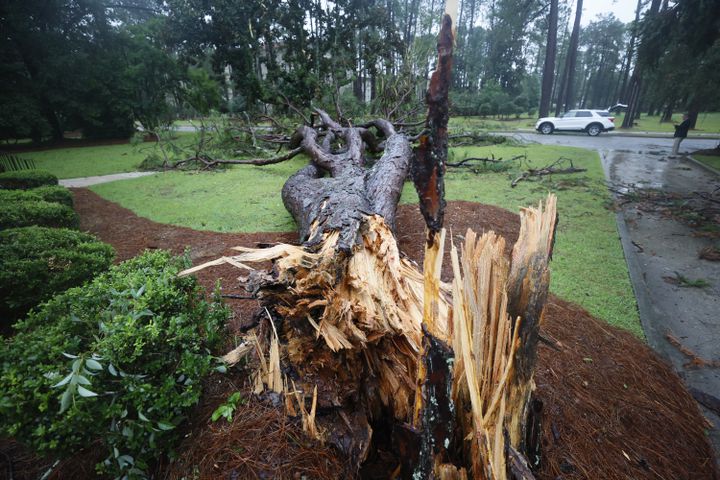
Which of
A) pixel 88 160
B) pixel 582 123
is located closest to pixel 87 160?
pixel 88 160

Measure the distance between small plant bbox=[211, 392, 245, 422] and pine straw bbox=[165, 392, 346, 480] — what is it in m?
0.03

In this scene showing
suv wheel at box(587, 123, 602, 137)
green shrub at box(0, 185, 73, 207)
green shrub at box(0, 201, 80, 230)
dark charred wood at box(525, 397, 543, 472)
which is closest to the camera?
dark charred wood at box(525, 397, 543, 472)

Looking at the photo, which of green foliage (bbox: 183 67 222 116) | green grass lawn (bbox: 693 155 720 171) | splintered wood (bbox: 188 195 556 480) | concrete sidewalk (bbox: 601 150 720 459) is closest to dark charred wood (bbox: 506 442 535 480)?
splintered wood (bbox: 188 195 556 480)

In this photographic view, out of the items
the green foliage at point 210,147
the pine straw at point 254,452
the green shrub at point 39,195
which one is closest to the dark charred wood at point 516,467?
the pine straw at point 254,452

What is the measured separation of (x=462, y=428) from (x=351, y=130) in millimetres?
6661

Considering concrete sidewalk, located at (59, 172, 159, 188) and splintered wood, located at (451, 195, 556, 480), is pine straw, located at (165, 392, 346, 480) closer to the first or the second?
splintered wood, located at (451, 195, 556, 480)

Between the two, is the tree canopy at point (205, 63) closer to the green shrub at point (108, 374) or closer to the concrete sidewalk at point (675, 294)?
the concrete sidewalk at point (675, 294)

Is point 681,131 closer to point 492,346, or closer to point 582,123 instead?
point 582,123

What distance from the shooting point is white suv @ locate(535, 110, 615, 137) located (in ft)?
58.6

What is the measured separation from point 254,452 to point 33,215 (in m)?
4.44

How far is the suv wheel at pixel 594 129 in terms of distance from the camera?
1798 centimetres

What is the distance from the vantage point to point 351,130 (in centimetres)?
715

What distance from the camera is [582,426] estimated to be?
5.98 feet

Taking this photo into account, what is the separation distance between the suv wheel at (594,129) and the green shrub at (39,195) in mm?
22841
